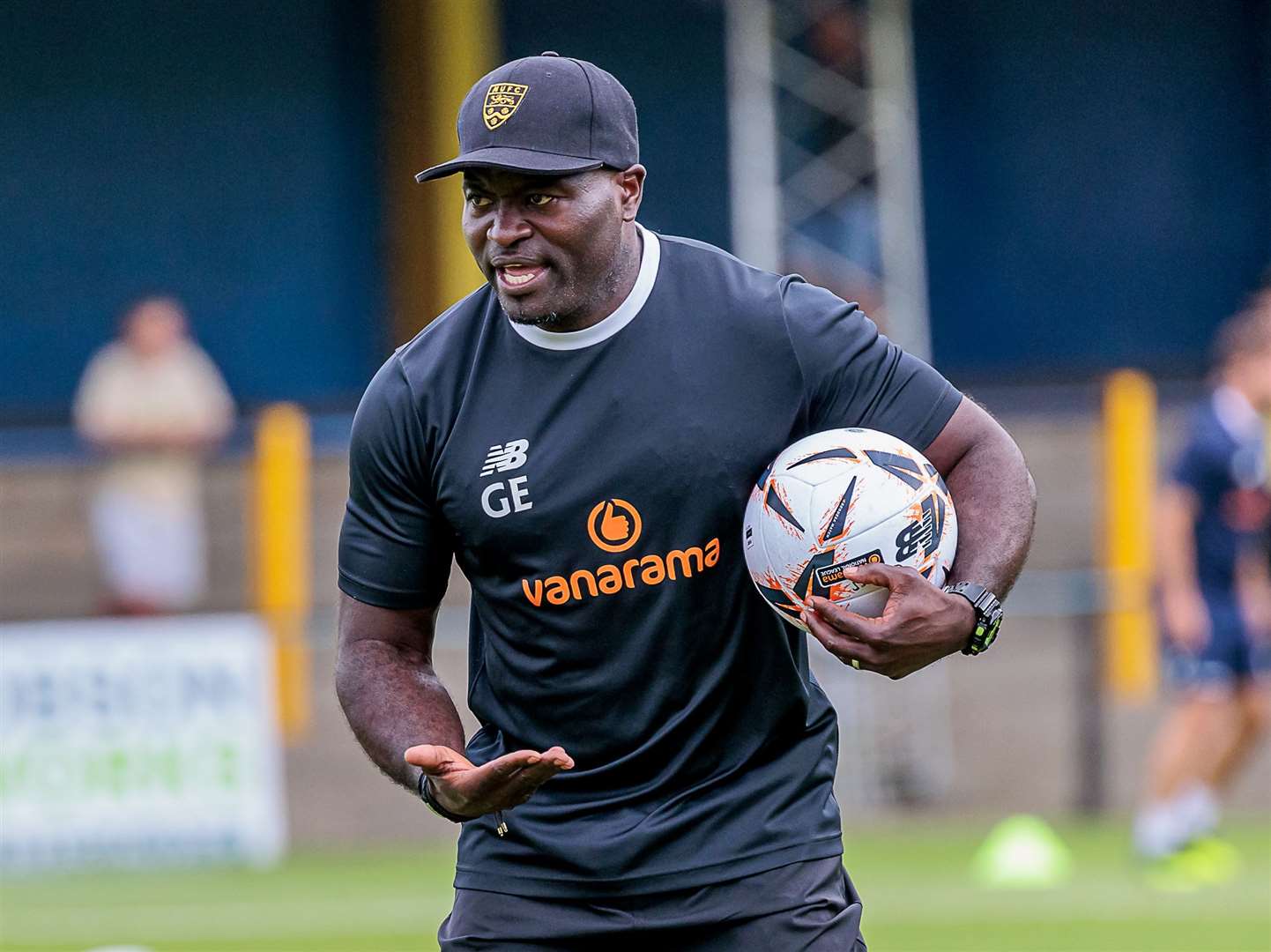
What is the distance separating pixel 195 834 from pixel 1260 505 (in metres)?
5.83

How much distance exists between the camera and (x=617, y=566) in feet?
14.7

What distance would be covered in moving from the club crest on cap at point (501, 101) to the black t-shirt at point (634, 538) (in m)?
0.43

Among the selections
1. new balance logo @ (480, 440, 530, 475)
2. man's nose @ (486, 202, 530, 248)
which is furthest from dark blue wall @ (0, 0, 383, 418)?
man's nose @ (486, 202, 530, 248)

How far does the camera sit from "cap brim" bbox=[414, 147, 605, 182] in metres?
4.33

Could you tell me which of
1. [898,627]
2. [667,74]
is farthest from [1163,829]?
[667,74]

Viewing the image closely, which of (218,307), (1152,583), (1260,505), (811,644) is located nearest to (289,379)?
(218,307)

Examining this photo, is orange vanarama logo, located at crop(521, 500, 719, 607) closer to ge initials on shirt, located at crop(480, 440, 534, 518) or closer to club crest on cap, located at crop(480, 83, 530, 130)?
ge initials on shirt, located at crop(480, 440, 534, 518)

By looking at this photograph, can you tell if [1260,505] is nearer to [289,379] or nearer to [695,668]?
[695,668]

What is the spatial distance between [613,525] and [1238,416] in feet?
25.5

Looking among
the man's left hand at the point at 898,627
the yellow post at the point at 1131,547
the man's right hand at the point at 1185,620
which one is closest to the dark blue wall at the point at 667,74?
the yellow post at the point at 1131,547

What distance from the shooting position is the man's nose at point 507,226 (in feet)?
14.5

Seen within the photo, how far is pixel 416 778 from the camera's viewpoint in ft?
14.8

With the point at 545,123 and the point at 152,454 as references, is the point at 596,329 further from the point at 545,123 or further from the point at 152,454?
the point at 152,454

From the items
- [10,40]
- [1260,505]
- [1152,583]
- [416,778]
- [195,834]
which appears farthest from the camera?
[10,40]
